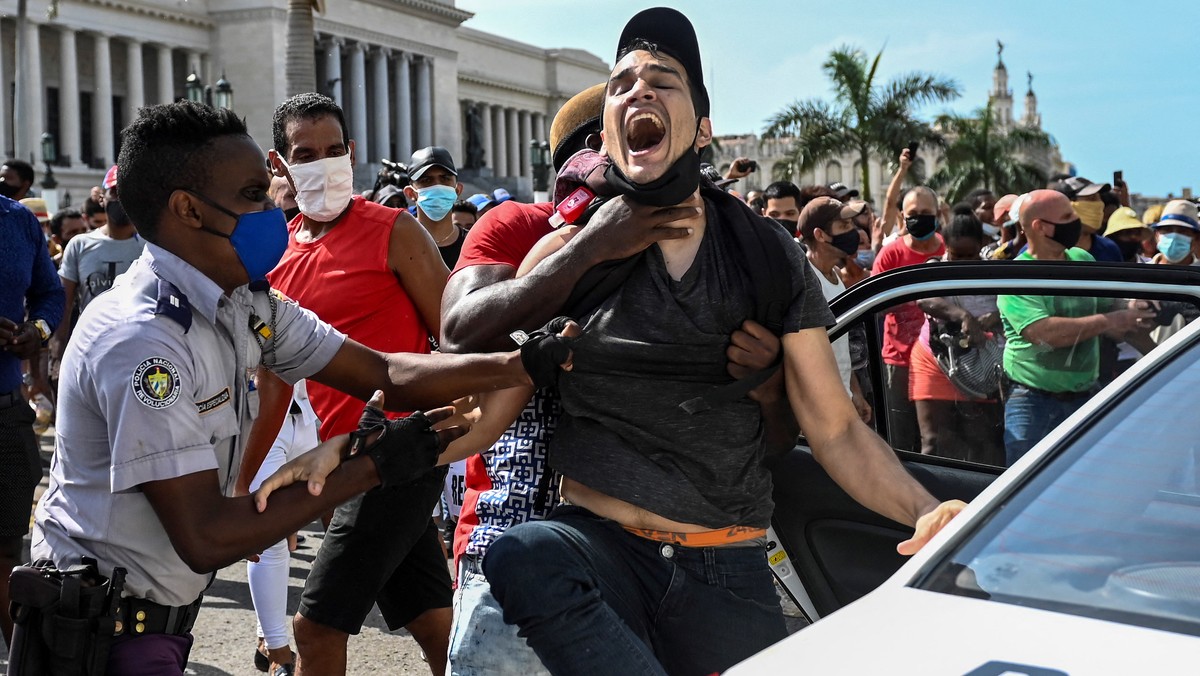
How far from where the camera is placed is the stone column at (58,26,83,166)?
55.5 m

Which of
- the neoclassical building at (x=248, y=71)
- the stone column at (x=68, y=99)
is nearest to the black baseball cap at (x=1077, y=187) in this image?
the neoclassical building at (x=248, y=71)

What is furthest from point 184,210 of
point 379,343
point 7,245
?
point 7,245

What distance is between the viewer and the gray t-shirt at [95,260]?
886cm

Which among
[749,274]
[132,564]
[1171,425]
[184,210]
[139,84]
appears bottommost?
[132,564]

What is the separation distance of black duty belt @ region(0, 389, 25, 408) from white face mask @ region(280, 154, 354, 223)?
5.15 feet

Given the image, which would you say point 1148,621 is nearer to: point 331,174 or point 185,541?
point 185,541

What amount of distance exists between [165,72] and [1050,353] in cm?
6230

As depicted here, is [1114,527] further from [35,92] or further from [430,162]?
[35,92]

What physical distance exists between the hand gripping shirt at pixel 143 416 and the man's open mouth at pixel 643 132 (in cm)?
97

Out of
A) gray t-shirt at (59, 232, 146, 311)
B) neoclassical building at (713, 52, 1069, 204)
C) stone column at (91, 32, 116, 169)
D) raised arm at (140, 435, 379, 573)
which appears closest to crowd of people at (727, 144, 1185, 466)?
raised arm at (140, 435, 379, 573)

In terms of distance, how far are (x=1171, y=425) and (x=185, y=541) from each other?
1.84m

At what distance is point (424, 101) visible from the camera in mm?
75625

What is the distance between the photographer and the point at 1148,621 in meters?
1.83

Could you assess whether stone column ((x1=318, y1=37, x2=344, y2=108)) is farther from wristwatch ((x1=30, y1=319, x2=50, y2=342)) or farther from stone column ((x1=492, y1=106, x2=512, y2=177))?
wristwatch ((x1=30, y1=319, x2=50, y2=342))
